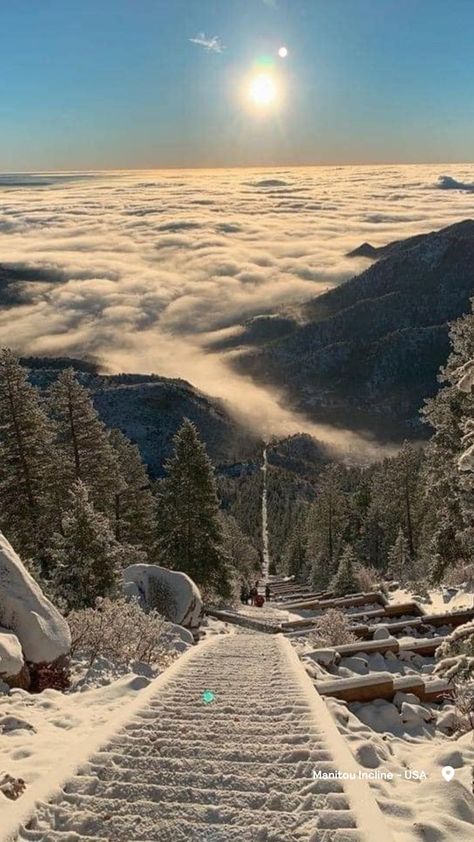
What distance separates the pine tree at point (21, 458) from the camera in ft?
89.8

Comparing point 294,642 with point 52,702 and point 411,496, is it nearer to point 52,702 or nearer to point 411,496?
point 52,702

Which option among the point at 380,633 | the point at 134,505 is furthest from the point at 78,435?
the point at 380,633

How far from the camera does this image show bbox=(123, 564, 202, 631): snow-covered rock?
2155cm

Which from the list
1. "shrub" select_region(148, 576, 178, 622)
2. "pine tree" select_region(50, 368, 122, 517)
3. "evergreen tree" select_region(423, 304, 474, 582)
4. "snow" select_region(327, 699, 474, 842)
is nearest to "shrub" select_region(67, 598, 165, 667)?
"snow" select_region(327, 699, 474, 842)

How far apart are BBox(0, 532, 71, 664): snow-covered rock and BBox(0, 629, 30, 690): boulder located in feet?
2.06

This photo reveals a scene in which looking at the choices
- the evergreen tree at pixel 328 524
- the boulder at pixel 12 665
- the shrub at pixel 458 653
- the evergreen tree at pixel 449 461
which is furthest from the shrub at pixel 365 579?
the shrub at pixel 458 653

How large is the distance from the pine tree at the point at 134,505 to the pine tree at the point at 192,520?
5.18 meters

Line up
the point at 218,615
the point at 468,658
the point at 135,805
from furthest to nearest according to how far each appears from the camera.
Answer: the point at 218,615 < the point at 468,658 < the point at 135,805

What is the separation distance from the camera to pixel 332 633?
50.7ft

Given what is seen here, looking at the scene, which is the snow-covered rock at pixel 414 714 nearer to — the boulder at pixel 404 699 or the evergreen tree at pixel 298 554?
the boulder at pixel 404 699

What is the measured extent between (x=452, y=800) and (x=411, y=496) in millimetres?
48839

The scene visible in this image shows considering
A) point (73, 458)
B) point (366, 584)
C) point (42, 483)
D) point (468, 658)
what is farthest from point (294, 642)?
point (366, 584)

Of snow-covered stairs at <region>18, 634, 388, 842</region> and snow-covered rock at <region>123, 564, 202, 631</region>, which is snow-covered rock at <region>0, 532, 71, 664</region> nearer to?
snow-covered stairs at <region>18, 634, 388, 842</region>

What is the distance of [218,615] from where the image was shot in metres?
27.5
